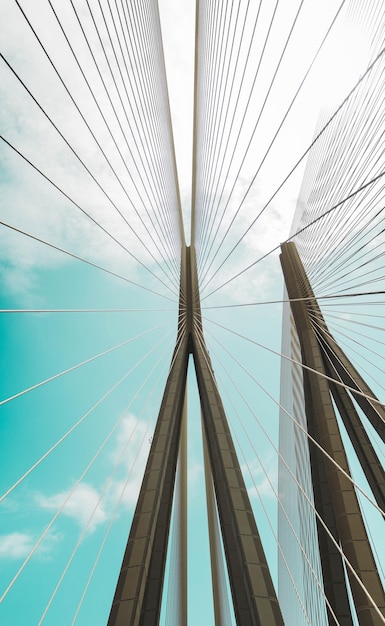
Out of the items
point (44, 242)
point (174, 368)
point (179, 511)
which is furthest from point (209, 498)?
point (44, 242)

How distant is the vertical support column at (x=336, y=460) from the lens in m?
5.50

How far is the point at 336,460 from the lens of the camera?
24.0ft

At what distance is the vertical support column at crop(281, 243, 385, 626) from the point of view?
5.50m

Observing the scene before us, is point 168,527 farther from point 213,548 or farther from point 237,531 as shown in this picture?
point 213,548

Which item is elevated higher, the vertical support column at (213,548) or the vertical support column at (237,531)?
the vertical support column at (213,548)

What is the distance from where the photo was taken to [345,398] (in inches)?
343

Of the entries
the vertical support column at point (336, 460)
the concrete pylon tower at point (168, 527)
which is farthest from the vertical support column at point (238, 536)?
the vertical support column at point (336, 460)

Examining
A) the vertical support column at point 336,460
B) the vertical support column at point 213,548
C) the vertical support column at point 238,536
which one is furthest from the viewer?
the vertical support column at point 213,548

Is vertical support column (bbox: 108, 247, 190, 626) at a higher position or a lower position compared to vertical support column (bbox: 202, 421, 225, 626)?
lower

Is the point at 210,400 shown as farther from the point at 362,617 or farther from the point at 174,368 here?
the point at 362,617

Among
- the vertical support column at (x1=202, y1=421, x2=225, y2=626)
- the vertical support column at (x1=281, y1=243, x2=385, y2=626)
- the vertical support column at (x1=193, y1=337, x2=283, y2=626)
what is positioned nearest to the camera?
the vertical support column at (x1=193, y1=337, x2=283, y2=626)

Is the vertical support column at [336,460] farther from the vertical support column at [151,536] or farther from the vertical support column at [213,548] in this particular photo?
the vertical support column at [151,536]

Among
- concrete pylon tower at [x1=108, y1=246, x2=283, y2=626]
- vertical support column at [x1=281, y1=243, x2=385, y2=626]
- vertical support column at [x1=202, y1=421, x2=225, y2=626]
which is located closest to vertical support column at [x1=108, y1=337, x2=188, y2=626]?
concrete pylon tower at [x1=108, y1=246, x2=283, y2=626]

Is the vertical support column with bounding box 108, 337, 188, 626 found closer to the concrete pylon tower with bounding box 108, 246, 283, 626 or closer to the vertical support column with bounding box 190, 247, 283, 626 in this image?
the concrete pylon tower with bounding box 108, 246, 283, 626
